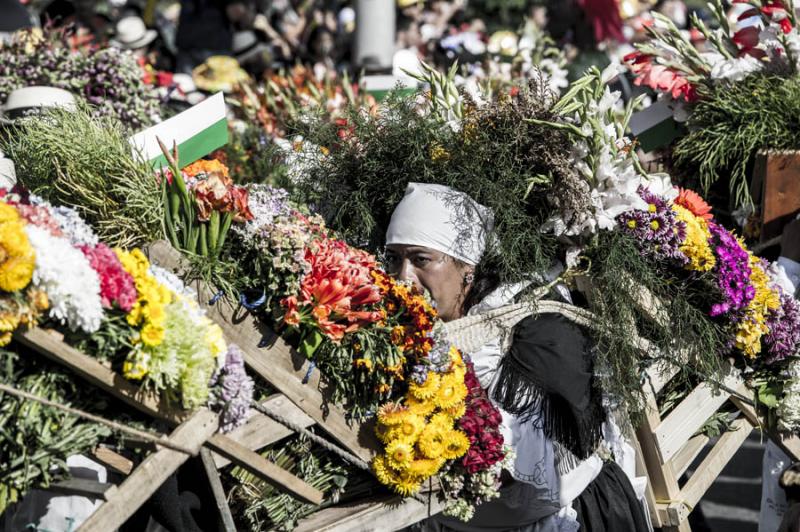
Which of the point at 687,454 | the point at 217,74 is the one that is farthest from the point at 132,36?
the point at 687,454

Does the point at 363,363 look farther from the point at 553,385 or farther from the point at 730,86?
the point at 730,86

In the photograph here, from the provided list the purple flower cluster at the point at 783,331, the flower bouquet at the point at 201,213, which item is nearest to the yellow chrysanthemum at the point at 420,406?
the flower bouquet at the point at 201,213

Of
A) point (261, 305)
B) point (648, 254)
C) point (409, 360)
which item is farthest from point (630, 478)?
point (261, 305)

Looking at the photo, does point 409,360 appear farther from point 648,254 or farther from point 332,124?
point 332,124

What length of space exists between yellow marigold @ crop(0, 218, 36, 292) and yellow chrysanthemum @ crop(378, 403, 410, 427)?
3.20 feet

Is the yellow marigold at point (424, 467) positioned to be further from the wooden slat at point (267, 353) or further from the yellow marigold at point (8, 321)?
the yellow marigold at point (8, 321)

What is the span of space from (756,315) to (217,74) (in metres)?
4.66

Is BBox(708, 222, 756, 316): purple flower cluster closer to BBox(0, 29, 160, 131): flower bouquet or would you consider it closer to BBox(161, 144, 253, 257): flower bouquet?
BBox(161, 144, 253, 257): flower bouquet

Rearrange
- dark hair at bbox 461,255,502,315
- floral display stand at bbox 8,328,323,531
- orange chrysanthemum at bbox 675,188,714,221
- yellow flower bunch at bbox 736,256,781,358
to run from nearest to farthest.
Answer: floral display stand at bbox 8,328,323,531
dark hair at bbox 461,255,502,315
yellow flower bunch at bbox 736,256,781,358
orange chrysanthemum at bbox 675,188,714,221

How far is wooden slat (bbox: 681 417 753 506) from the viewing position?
3438 millimetres

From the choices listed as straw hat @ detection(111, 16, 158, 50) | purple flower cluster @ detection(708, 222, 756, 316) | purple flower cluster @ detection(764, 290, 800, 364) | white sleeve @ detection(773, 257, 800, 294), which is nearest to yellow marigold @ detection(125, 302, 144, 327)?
purple flower cluster @ detection(708, 222, 756, 316)

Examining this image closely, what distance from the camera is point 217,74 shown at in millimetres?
6910

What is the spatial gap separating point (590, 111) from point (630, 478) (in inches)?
49.0

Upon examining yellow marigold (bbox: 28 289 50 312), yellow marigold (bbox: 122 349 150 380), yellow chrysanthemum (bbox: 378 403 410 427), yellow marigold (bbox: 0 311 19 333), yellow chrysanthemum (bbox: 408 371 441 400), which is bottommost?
yellow chrysanthemum (bbox: 378 403 410 427)
